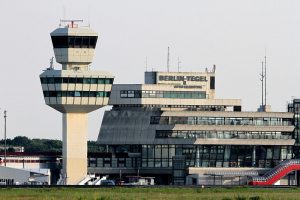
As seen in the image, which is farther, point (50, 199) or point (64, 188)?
point (64, 188)

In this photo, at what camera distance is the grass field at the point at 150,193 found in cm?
16162

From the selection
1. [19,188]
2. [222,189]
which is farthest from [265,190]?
[19,188]

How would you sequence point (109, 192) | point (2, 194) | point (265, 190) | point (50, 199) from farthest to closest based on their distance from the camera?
point (265, 190) < point (109, 192) < point (2, 194) < point (50, 199)

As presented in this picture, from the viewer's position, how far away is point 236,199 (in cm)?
15462

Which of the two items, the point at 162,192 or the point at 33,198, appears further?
the point at 162,192

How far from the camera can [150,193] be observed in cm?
17562

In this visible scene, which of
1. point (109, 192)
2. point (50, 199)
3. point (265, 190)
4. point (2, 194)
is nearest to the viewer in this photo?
point (50, 199)

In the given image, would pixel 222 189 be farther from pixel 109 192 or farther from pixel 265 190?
pixel 109 192

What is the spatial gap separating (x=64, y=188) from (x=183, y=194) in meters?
19.8

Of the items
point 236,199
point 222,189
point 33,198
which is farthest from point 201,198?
point 222,189

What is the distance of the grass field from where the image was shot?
16162 cm

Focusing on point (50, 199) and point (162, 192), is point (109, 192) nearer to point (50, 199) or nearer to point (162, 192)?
point (162, 192)

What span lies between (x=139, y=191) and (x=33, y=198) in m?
23.7

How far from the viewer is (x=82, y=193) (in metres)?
171
